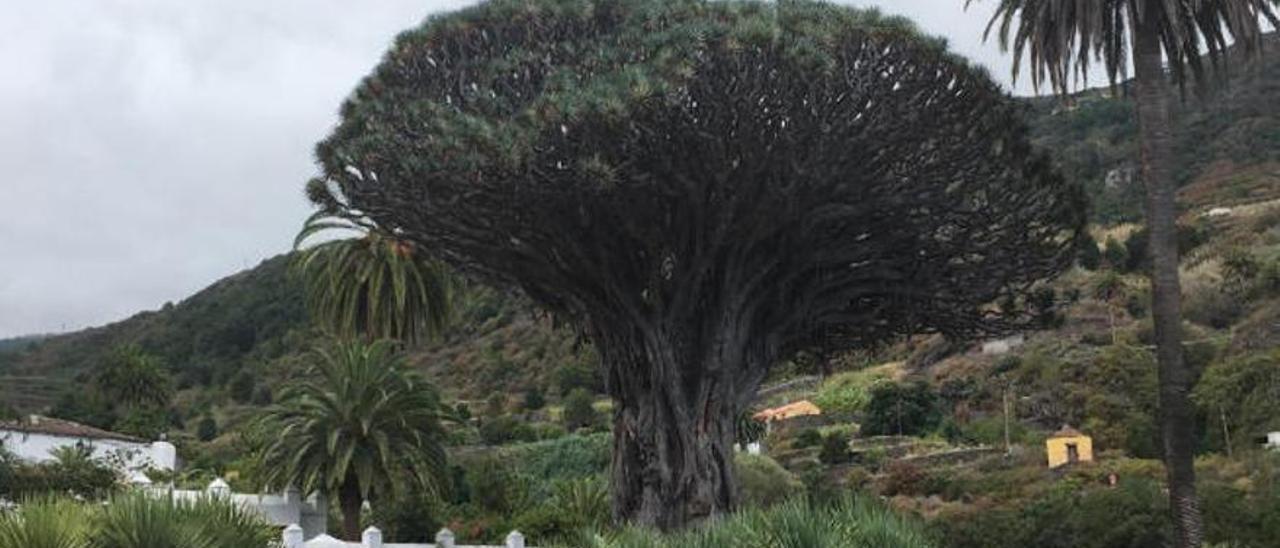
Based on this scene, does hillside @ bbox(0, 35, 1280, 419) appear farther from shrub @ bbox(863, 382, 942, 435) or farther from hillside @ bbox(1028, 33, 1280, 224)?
shrub @ bbox(863, 382, 942, 435)

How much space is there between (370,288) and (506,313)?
70.6 m

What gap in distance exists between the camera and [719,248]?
76.6 ft

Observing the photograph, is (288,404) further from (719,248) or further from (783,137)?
(783,137)

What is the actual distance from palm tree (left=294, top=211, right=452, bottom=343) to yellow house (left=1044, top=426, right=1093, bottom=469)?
24.9 metres

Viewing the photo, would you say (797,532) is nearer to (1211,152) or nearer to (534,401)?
(534,401)

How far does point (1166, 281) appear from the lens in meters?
20.7

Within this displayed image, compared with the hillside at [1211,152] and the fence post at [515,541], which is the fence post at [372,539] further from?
the hillside at [1211,152]

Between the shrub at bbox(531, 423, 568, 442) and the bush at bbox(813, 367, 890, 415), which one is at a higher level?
the bush at bbox(813, 367, 890, 415)

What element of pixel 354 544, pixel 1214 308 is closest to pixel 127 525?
pixel 354 544

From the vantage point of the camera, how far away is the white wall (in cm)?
4778

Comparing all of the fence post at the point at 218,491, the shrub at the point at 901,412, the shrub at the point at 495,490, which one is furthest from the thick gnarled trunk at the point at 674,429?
the shrub at the point at 901,412

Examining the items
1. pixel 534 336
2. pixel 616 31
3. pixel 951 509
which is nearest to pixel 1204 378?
pixel 951 509

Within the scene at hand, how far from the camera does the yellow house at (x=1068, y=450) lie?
53.7m

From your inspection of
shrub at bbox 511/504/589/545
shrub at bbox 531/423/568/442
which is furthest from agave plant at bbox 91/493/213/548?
shrub at bbox 531/423/568/442
